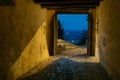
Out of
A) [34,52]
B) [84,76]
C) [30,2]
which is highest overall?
[30,2]

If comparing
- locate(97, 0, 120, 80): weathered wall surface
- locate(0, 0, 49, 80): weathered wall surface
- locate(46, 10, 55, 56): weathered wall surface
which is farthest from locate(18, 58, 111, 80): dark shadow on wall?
locate(46, 10, 55, 56): weathered wall surface

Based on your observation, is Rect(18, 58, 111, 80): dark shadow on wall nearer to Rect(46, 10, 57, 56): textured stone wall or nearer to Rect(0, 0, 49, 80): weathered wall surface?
Rect(0, 0, 49, 80): weathered wall surface

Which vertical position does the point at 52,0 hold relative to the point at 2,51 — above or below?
above

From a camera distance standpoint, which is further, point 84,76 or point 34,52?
point 34,52

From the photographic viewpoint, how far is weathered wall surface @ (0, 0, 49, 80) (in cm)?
461

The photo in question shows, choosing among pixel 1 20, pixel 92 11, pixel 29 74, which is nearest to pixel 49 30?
pixel 92 11

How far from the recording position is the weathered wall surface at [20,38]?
461cm

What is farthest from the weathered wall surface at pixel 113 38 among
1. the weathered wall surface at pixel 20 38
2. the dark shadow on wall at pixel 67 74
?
the weathered wall surface at pixel 20 38

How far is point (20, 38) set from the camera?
5672 millimetres

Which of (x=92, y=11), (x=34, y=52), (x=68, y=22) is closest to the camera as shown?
(x=34, y=52)

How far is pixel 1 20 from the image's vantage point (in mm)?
4406

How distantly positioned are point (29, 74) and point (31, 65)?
2.96ft

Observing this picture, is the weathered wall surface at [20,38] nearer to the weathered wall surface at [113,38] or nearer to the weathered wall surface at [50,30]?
the weathered wall surface at [50,30]

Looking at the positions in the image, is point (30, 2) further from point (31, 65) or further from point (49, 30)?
point (49, 30)
